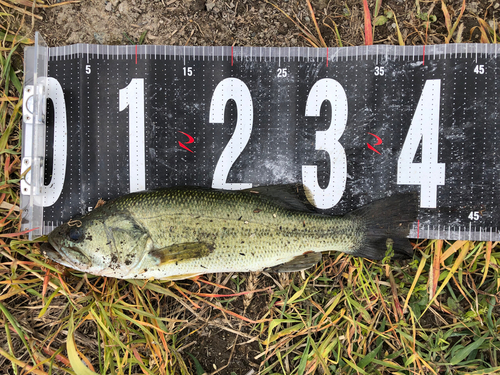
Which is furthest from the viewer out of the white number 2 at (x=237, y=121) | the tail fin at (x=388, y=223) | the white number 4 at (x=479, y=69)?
the white number 2 at (x=237, y=121)

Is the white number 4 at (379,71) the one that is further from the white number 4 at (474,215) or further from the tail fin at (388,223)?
the white number 4 at (474,215)

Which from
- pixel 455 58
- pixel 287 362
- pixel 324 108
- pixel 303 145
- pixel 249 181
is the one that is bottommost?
pixel 287 362

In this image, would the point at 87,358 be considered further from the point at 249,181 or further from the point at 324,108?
the point at 324,108

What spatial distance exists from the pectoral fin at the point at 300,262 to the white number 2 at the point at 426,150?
129 cm

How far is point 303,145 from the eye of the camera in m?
3.53

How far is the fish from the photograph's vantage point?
118 inches

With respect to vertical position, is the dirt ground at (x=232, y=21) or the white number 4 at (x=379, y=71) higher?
the dirt ground at (x=232, y=21)

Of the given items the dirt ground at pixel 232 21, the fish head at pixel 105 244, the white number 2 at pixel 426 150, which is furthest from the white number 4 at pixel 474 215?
the fish head at pixel 105 244

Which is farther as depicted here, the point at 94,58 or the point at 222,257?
the point at 94,58

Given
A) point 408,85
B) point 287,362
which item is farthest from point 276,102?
point 287,362

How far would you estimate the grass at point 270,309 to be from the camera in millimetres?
3324

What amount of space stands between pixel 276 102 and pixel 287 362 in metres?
2.86

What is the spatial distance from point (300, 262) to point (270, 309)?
0.67 m

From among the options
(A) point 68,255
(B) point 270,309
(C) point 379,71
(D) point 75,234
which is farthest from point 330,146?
(A) point 68,255
